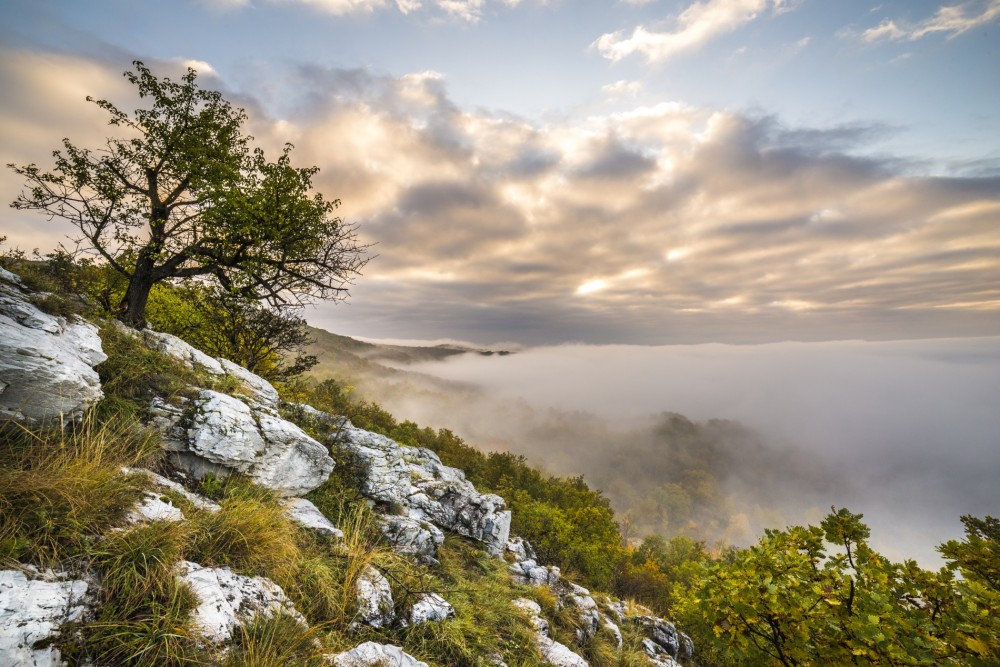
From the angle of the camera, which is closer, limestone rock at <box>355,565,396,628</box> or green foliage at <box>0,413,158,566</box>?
green foliage at <box>0,413,158,566</box>

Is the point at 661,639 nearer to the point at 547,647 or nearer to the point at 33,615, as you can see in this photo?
the point at 547,647

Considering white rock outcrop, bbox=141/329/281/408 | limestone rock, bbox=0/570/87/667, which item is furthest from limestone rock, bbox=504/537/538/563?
limestone rock, bbox=0/570/87/667

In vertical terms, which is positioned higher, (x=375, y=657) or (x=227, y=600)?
(x=227, y=600)

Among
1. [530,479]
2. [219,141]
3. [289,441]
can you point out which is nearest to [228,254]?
[219,141]

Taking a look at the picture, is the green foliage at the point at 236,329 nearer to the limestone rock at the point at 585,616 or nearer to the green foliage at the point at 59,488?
the green foliage at the point at 59,488

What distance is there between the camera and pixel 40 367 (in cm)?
455

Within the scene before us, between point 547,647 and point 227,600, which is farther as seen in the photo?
point 547,647

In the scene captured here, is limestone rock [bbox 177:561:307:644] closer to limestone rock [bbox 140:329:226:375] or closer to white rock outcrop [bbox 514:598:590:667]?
white rock outcrop [bbox 514:598:590:667]

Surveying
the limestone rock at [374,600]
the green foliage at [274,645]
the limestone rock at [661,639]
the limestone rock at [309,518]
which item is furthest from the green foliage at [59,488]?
the limestone rock at [661,639]

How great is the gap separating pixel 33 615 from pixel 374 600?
135 inches

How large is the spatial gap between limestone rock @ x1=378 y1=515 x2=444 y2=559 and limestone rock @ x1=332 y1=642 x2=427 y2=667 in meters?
3.34

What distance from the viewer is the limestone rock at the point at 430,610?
212 inches

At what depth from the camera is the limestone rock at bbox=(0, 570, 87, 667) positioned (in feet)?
8.29

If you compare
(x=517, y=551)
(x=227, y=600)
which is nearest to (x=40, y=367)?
A: (x=227, y=600)
